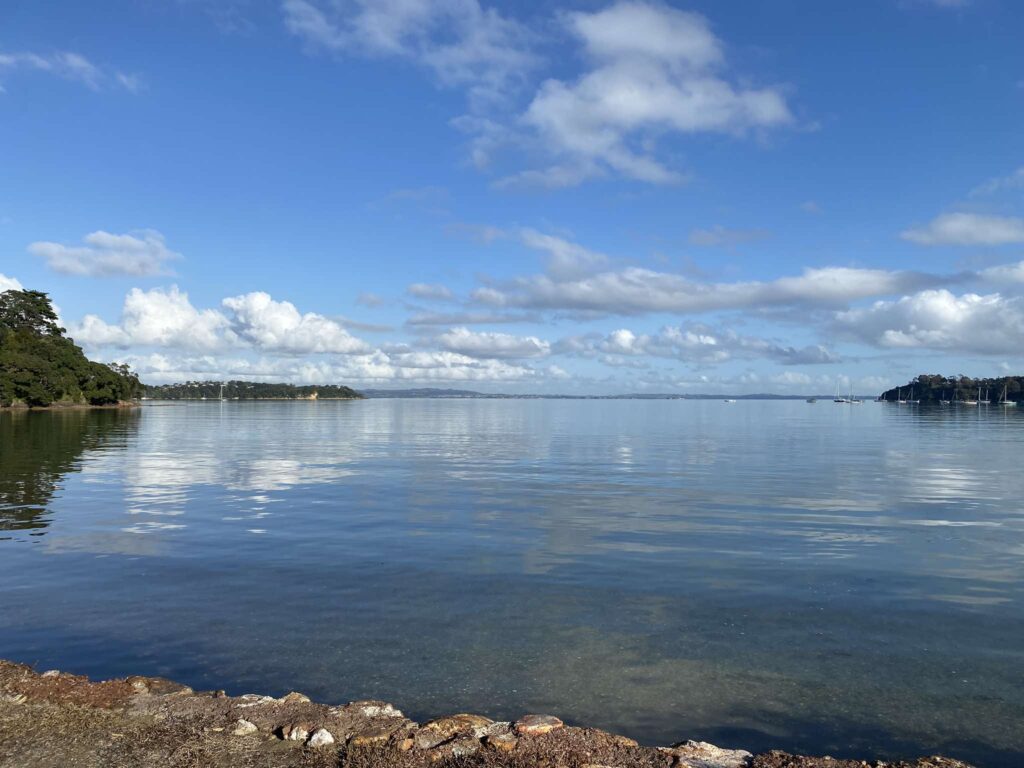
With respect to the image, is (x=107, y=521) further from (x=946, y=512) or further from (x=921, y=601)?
(x=946, y=512)

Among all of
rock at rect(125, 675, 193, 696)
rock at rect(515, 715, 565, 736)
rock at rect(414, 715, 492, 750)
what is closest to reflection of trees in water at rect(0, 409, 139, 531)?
rock at rect(125, 675, 193, 696)

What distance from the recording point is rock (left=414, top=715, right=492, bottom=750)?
372 inches

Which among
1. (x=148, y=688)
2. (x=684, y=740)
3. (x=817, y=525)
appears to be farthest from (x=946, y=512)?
(x=148, y=688)

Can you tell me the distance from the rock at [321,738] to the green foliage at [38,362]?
184515 millimetres

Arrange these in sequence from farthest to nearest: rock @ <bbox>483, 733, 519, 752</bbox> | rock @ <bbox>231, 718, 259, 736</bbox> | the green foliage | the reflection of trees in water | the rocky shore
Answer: the green foliage
the reflection of trees in water
rock @ <bbox>231, 718, 259, 736</bbox>
rock @ <bbox>483, 733, 519, 752</bbox>
the rocky shore

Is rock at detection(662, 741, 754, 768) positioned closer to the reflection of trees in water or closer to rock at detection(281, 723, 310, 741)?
rock at detection(281, 723, 310, 741)

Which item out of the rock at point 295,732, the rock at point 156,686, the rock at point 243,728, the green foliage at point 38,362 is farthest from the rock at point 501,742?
the green foliage at point 38,362

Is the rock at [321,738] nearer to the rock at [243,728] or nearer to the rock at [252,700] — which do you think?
the rock at [243,728]

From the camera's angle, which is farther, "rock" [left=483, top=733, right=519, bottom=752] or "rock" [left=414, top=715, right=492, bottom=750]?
"rock" [left=414, top=715, right=492, bottom=750]

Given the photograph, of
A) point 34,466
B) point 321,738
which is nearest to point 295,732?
point 321,738

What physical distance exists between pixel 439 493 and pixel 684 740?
2699cm

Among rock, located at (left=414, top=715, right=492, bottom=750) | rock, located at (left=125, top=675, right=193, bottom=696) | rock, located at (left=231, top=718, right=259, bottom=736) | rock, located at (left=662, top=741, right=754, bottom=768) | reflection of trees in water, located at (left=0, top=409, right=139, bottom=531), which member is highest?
rock, located at (left=414, top=715, right=492, bottom=750)

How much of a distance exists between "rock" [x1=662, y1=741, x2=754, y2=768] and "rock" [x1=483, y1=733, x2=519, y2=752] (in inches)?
77.1

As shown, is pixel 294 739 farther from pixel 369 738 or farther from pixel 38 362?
pixel 38 362
